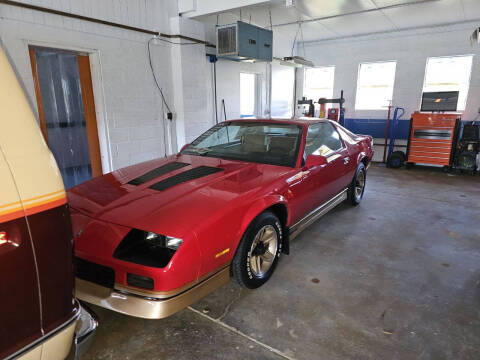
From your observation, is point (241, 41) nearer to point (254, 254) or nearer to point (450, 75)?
point (254, 254)

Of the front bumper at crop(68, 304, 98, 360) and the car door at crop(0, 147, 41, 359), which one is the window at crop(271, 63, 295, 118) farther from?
the car door at crop(0, 147, 41, 359)

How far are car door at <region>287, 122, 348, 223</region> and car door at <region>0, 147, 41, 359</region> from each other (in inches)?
77.5

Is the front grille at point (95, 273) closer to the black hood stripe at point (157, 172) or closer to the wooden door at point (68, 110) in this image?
the black hood stripe at point (157, 172)

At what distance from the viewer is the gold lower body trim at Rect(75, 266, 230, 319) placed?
1.71 m

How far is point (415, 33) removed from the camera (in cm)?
728

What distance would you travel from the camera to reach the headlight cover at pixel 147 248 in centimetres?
176

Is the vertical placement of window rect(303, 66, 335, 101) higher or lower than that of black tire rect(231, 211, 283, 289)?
higher

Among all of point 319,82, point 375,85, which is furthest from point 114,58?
point 375,85

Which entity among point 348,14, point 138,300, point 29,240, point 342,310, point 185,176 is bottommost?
point 342,310

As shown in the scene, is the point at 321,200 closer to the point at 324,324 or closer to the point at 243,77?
the point at 324,324

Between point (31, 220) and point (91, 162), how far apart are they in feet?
13.5

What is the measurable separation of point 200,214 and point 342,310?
125 centimetres

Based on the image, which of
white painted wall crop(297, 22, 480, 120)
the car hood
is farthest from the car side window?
white painted wall crop(297, 22, 480, 120)

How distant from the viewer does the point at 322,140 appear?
136 inches
